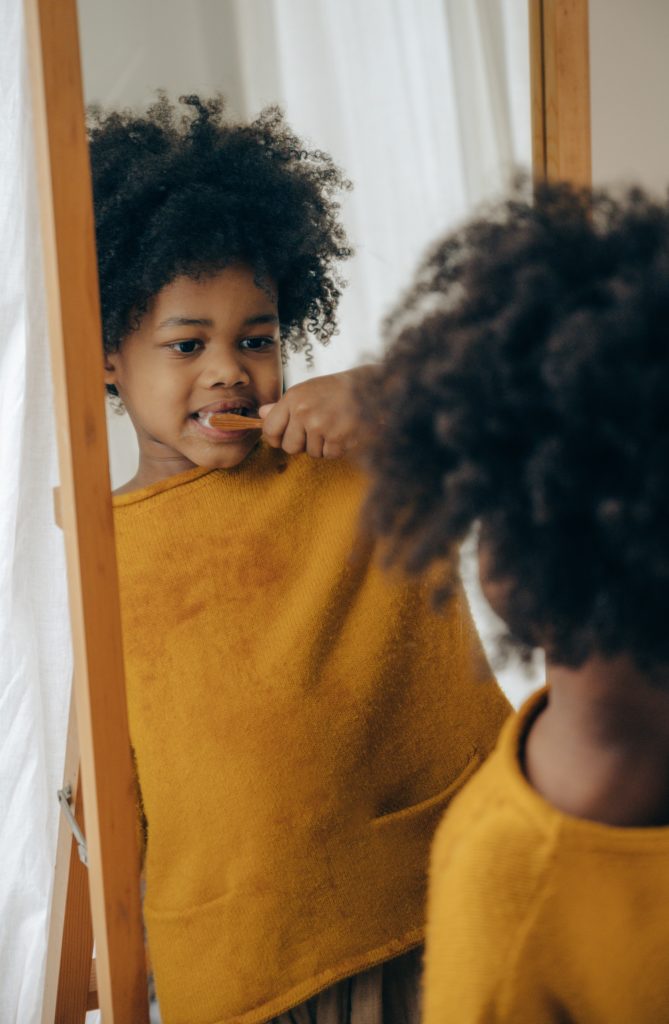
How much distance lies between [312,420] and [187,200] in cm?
23

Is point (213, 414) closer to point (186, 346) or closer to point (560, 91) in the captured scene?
point (186, 346)

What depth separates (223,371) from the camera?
889 millimetres

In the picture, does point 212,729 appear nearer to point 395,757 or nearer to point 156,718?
point 156,718

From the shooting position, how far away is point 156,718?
92cm

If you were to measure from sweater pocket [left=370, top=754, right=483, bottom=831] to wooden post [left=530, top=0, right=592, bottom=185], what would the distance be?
609mm

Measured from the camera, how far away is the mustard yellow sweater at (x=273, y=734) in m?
0.89

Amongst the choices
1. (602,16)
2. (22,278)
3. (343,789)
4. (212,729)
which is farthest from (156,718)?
(602,16)

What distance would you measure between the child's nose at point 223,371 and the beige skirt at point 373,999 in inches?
21.4

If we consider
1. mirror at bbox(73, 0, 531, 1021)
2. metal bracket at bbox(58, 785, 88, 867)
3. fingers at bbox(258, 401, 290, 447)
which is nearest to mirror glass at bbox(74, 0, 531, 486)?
mirror at bbox(73, 0, 531, 1021)

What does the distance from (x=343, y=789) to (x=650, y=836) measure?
16.9 inches

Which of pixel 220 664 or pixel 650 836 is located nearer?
pixel 650 836

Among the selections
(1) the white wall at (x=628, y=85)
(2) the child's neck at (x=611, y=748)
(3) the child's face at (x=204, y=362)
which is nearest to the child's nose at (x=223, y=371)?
(3) the child's face at (x=204, y=362)

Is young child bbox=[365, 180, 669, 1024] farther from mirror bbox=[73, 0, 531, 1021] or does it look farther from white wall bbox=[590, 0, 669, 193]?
white wall bbox=[590, 0, 669, 193]

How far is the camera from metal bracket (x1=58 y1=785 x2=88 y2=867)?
0.96m
